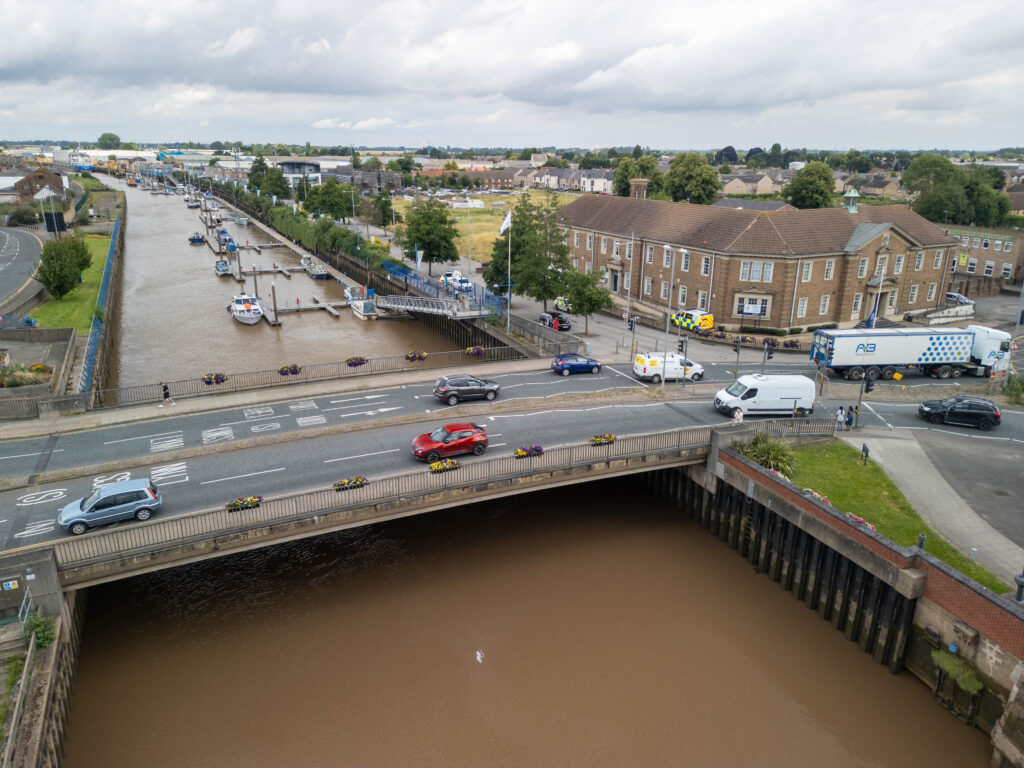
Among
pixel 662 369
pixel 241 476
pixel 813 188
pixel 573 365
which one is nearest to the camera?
pixel 241 476

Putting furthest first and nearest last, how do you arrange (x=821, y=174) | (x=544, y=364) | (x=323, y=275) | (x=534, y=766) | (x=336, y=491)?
(x=821, y=174) < (x=323, y=275) < (x=544, y=364) < (x=336, y=491) < (x=534, y=766)

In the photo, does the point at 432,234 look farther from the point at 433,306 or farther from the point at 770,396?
the point at 770,396

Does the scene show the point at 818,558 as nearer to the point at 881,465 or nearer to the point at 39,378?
the point at 881,465

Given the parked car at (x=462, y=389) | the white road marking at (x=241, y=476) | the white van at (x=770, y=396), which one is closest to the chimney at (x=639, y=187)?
the white van at (x=770, y=396)

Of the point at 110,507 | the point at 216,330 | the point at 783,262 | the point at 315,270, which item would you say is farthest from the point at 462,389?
the point at 315,270

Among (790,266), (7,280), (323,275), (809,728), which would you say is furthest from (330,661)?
(323,275)

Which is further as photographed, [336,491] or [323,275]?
[323,275]
